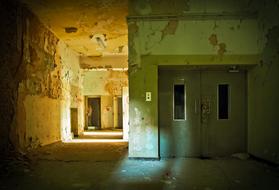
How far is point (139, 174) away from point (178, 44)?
2210mm

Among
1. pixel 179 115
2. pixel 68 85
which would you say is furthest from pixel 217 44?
pixel 68 85

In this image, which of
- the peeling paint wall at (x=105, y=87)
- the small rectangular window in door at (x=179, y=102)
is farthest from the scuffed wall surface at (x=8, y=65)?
the peeling paint wall at (x=105, y=87)

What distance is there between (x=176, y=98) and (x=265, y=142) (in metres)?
1.62

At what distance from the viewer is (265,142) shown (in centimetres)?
389

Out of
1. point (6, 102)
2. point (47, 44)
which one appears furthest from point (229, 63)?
point (47, 44)

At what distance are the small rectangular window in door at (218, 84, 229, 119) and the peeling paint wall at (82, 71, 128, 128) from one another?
8207 millimetres

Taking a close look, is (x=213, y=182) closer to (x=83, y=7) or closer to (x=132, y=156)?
(x=132, y=156)

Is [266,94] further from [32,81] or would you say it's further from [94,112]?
[94,112]

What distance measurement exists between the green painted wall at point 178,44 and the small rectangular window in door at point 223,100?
524mm

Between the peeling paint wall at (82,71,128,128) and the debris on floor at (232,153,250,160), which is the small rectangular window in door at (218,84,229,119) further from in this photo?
the peeling paint wall at (82,71,128,128)

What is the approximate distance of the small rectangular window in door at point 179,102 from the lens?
14.5 ft

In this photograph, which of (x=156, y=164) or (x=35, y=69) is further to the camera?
(x=35, y=69)

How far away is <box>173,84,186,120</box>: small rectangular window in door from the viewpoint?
441 centimetres

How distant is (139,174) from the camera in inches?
130
